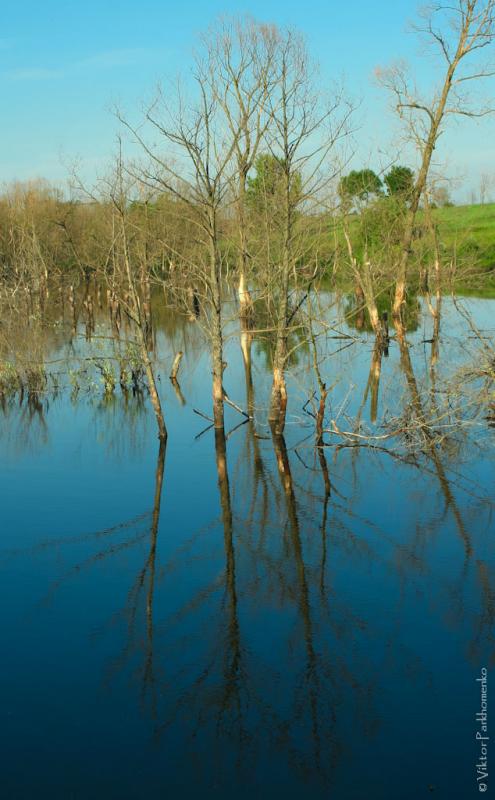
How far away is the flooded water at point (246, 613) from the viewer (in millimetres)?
7758

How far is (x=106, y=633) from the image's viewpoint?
10234mm

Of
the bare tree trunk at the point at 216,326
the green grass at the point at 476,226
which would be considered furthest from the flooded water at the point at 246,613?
the green grass at the point at 476,226

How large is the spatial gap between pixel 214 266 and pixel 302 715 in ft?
35.7

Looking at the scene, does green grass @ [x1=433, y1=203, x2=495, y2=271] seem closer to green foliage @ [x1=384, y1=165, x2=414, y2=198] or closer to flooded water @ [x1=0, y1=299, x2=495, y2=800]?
green foliage @ [x1=384, y1=165, x2=414, y2=198]

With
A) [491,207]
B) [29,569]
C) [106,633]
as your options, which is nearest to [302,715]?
[106,633]

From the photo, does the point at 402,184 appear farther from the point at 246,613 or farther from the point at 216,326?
the point at 246,613

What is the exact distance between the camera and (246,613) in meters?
10.6

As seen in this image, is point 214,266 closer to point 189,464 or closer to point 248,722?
point 189,464

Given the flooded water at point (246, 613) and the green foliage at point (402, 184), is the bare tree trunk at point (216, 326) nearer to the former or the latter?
the flooded water at point (246, 613)

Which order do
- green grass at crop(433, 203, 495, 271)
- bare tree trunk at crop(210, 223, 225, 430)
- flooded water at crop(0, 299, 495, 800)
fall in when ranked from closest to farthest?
flooded water at crop(0, 299, 495, 800)
bare tree trunk at crop(210, 223, 225, 430)
green grass at crop(433, 203, 495, 271)

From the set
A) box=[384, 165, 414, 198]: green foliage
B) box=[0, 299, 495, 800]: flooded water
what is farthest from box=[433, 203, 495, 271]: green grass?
box=[0, 299, 495, 800]: flooded water

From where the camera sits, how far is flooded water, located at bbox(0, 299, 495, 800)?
7.76 metres

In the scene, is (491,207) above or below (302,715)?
above

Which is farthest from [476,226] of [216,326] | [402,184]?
[216,326]
